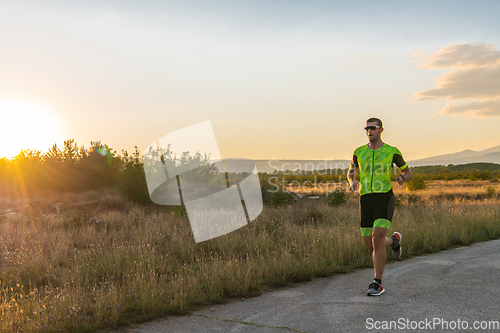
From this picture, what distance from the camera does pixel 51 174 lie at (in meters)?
35.2

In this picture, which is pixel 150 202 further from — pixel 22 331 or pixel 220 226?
pixel 22 331

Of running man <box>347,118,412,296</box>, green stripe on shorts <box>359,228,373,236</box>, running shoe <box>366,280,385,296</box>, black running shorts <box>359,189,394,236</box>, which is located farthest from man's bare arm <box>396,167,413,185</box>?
running shoe <box>366,280,385,296</box>

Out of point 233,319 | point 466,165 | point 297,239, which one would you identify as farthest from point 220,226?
point 466,165

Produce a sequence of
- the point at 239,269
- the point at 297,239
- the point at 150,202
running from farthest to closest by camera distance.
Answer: the point at 150,202
the point at 297,239
the point at 239,269

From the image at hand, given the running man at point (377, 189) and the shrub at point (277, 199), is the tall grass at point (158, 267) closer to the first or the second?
the running man at point (377, 189)

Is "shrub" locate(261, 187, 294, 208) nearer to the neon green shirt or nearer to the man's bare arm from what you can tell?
the neon green shirt

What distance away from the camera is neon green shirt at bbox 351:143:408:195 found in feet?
16.3

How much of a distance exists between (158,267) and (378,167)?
406 cm

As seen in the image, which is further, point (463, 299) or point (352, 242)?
point (352, 242)

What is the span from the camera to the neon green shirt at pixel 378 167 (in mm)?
4977

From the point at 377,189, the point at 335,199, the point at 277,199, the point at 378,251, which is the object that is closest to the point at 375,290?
the point at 378,251

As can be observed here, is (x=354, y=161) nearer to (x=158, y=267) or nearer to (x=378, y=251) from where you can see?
(x=378, y=251)

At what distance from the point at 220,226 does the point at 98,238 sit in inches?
123

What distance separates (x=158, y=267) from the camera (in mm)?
6402
